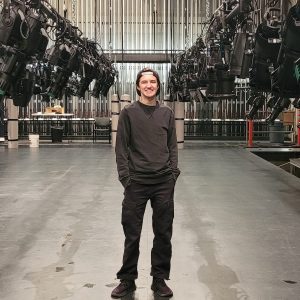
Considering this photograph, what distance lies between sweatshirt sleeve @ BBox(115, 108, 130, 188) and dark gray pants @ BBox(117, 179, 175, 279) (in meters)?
0.07

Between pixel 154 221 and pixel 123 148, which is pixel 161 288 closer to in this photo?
pixel 154 221

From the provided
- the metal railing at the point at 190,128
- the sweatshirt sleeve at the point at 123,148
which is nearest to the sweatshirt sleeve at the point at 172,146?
the sweatshirt sleeve at the point at 123,148

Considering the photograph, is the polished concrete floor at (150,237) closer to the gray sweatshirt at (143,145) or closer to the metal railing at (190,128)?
the gray sweatshirt at (143,145)

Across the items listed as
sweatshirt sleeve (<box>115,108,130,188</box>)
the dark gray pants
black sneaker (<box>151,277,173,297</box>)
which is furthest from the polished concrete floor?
sweatshirt sleeve (<box>115,108,130,188</box>)

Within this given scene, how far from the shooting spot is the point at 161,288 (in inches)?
123

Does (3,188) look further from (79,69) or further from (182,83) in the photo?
(182,83)

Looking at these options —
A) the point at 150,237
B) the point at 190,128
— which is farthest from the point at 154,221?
the point at 190,128

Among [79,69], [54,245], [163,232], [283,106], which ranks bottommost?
[54,245]

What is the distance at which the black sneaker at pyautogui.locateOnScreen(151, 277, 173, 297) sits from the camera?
3102 mm

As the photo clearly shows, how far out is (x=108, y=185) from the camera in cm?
750

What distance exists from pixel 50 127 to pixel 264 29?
13098 mm

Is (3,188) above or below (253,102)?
below

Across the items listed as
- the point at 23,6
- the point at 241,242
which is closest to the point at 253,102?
the point at 23,6

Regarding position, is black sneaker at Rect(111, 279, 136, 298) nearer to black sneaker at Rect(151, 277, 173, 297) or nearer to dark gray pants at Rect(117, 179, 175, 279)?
dark gray pants at Rect(117, 179, 175, 279)
